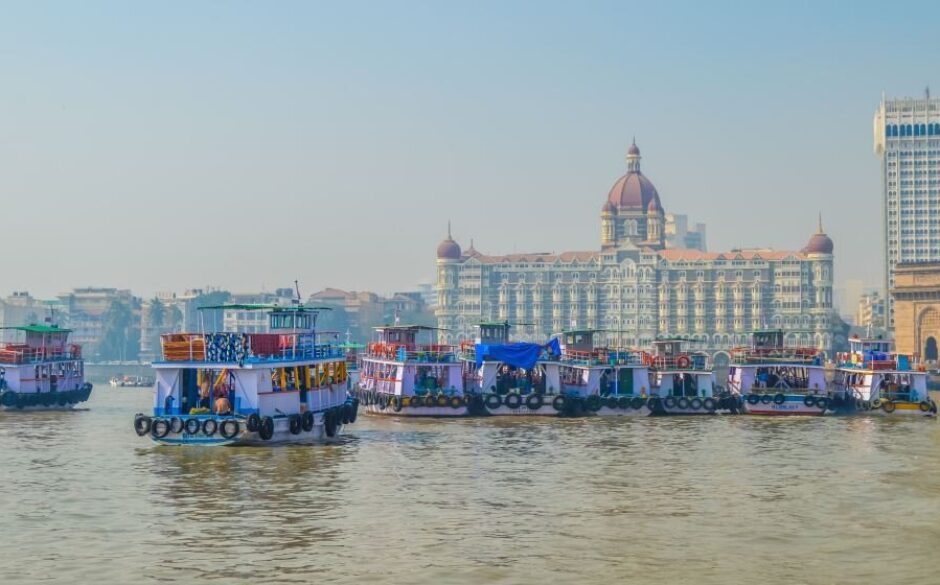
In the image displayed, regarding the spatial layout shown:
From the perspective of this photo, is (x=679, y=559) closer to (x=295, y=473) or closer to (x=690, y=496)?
(x=690, y=496)

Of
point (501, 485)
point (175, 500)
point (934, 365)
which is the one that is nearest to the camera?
point (175, 500)

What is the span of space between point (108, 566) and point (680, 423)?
45427 mm

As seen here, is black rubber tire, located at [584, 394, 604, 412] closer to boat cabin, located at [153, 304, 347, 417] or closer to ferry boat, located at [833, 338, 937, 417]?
ferry boat, located at [833, 338, 937, 417]

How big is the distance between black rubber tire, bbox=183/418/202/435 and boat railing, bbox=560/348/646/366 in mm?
32065

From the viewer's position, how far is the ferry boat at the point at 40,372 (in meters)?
79.8

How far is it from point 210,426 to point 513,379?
95.6ft

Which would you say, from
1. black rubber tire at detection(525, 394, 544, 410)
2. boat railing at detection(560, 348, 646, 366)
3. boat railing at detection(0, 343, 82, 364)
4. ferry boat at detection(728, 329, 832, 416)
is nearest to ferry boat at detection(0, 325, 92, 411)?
boat railing at detection(0, 343, 82, 364)

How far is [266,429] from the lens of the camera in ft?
174

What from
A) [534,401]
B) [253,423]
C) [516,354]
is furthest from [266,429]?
[516,354]

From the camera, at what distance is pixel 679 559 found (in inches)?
1259

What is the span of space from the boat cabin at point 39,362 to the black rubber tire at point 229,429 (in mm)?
31190

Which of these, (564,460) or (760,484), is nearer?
(760,484)

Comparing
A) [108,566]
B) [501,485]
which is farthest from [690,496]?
[108,566]

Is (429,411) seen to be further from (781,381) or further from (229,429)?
(229,429)
